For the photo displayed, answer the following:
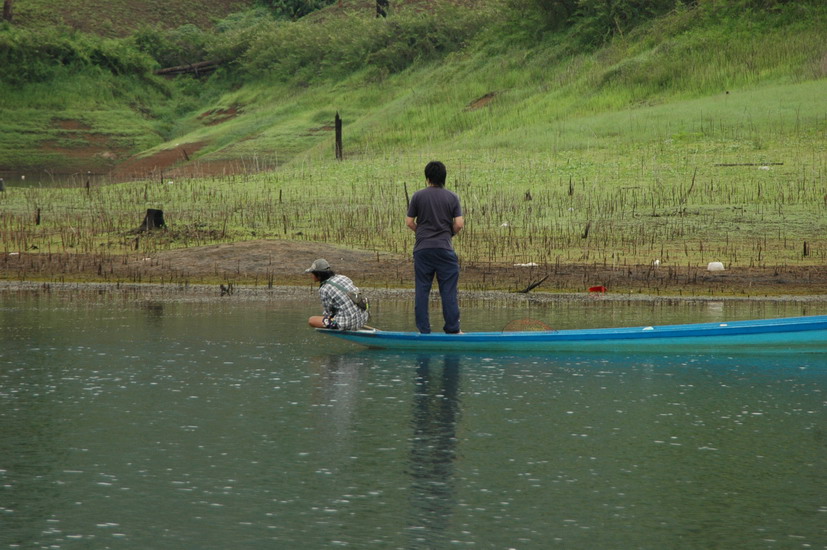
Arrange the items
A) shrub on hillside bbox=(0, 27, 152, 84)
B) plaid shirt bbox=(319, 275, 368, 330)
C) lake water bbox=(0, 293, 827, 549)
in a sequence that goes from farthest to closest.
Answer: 1. shrub on hillside bbox=(0, 27, 152, 84)
2. plaid shirt bbox=(319, 275, 368, 330)
3. lake water bbox=(0, 293, 827, 549)

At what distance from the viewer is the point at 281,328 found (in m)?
15.5

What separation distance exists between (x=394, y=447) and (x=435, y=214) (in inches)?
177

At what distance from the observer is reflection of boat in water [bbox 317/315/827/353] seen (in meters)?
13.0

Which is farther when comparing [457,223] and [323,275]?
[323,275]

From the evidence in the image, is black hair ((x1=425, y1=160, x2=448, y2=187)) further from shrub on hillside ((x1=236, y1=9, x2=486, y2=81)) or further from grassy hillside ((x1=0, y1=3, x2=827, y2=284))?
shrub on hillside ((x1=236, y1=9, x2=486, y2=81))

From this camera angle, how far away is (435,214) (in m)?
13.2

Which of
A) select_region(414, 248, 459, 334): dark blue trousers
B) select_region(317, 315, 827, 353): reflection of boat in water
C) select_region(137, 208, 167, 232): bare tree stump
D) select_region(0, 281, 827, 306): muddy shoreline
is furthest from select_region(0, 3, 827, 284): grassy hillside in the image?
select_region(414, 248, 459, 334): dark blue trousers

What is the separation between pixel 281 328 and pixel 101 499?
7734 millimetres

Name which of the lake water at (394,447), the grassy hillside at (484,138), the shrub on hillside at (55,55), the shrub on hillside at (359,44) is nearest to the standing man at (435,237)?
the lake water at (394,447)

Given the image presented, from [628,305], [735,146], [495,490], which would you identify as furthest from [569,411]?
[735,146]

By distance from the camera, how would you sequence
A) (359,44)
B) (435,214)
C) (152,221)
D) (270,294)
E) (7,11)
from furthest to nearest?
1. (7,11)
2. (359,44)
3. (152,221)
4. (270,294)
5. (435,214)

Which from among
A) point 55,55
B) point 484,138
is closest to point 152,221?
point 484,138

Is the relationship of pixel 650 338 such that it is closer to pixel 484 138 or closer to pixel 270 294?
pixel 270 294

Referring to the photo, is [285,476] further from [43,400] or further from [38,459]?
[43,400]
